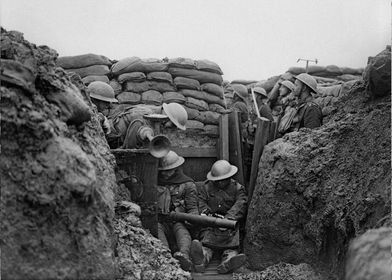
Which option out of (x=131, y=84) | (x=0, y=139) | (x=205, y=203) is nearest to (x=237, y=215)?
(x=205, y=203)

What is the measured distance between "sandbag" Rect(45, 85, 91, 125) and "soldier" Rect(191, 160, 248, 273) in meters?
2.84

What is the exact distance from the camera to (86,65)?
7.90 metres

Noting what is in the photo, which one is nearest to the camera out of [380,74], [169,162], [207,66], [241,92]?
[380,74]

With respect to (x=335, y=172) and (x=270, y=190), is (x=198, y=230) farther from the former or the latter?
(x=335, y=172)

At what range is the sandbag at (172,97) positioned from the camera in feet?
25.9

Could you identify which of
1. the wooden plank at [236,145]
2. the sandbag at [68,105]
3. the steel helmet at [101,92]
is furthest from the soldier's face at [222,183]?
the sandbag at [68,105]

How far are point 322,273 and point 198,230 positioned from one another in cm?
195

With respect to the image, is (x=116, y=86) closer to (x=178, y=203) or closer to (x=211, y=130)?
(x=211, y=130)

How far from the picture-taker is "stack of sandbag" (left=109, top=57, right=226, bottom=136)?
7816 mm

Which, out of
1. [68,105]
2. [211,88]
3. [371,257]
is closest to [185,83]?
[211,88]

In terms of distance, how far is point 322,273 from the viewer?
4.86 m

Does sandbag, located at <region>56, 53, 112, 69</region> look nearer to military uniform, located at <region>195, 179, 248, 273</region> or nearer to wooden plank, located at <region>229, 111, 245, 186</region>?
wooden plank, located at <region>229, 111, 245, 186</region>

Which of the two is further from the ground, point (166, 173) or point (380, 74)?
point (380, 74)

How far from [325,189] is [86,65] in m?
4.39
